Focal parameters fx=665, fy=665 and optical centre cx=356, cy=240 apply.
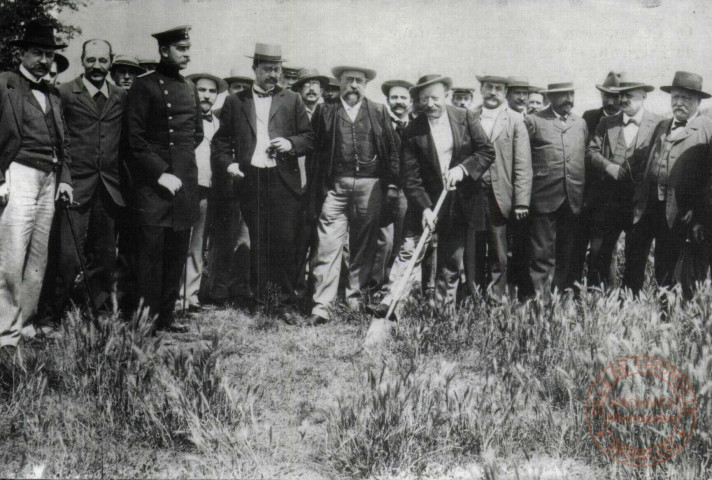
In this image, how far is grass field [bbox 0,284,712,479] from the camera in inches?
120

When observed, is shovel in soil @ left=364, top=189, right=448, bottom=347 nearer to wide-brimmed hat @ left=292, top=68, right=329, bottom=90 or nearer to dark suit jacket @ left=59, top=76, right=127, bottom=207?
dark suit jacket @ left=59, top=76, right=127, bottom=207

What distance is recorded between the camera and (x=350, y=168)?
20.1 feet

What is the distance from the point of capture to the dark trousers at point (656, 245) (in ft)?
19.5

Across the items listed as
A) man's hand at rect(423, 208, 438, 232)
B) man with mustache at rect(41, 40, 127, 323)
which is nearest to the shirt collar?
man with mustache at rect(41, 40, 127, 323)

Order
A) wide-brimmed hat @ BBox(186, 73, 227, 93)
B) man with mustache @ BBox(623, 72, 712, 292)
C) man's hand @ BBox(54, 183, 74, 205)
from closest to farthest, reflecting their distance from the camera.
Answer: man's hand @ BBox(54, 183, 74, 205) → man with mustache @ BBox(623, 72, 712, 292) → wide-brimmed hat @ BBox(186, 73, 227, 93)

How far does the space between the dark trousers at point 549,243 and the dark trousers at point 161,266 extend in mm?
3302

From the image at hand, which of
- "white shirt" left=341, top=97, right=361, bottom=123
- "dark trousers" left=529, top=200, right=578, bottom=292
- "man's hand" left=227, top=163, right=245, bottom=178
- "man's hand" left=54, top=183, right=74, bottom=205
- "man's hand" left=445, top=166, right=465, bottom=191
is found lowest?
"dark trousers" left=529, top=200, right=578, bottom=292

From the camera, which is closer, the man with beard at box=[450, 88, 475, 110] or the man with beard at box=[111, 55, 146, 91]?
the man with beard at box=[111, 55, 146, 91]

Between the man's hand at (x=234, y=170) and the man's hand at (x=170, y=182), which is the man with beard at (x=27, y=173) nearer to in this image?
the man's hand at (x=170, y=182)

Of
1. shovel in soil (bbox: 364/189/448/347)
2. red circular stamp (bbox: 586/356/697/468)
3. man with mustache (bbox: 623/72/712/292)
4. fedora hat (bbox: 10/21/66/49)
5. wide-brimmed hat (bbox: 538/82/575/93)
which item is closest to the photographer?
red circular stamp (bbox: 586/356/697/468)

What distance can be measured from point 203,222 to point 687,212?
4.53m

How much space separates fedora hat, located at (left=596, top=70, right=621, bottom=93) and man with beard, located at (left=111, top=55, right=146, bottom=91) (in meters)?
4.91

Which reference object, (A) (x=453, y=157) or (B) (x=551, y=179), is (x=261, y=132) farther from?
(B) (x=551, y=179)

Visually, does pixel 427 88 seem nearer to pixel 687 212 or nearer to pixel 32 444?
pixel 687 212
